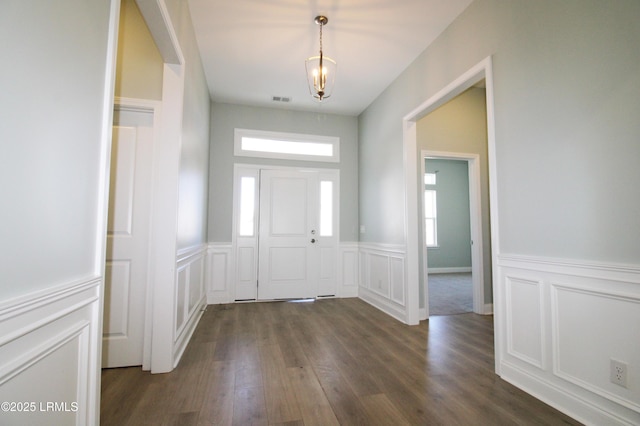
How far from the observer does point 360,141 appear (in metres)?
4.95

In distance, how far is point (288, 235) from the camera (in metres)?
4.65

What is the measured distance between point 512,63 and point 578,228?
4.21 ft

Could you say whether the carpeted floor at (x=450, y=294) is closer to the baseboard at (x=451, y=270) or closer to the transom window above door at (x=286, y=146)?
the baseboard at (x=451, y=270)

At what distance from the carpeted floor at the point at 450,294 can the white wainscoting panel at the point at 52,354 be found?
375cm

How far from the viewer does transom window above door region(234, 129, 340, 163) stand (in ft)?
15.1

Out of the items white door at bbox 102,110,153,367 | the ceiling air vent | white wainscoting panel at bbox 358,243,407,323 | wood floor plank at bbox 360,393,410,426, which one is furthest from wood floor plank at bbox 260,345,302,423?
the ceiling air vent

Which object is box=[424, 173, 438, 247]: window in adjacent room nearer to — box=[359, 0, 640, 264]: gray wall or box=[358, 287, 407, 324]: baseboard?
box=[358, 287, 407, 324]: baseboard

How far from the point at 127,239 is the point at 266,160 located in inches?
103

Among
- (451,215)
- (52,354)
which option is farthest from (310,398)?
(451,215)

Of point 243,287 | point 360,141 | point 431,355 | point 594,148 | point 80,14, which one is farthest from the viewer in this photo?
point 360,141

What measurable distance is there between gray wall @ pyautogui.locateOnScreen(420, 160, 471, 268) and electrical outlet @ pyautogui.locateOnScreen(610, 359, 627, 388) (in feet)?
20.9

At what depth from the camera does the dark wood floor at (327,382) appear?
170 cm

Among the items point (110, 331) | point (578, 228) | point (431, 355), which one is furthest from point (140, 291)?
point (578, 228)

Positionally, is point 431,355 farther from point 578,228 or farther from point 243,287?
point 243,287
